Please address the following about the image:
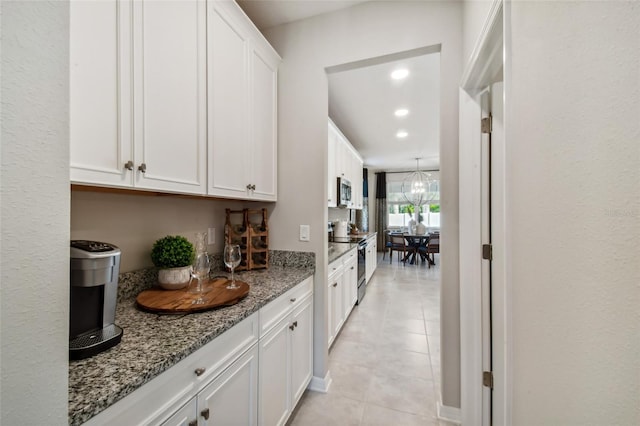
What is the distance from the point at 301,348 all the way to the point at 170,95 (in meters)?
1.61

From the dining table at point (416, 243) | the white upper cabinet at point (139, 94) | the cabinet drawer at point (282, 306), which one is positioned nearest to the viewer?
the white upper cabinet at point (139, 94)

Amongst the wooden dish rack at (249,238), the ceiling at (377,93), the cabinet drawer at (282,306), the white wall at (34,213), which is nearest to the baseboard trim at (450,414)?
the cabinet drawer at (282,306)

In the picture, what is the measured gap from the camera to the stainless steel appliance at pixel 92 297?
2.54ft

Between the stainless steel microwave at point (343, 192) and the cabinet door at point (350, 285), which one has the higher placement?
the stainless steel microwave at point (343, 192)

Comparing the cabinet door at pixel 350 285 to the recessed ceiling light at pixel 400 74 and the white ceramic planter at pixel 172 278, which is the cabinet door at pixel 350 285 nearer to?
the white ceramic planter at pixel 172 278

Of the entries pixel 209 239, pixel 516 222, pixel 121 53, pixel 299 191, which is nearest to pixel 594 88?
pixel 516 222

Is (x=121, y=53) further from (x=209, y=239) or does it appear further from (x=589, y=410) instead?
(x=589, y=410)

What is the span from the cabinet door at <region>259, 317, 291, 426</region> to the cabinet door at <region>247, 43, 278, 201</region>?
33.7 inches

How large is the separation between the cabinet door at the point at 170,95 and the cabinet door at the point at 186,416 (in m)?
0.79

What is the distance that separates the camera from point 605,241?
0.47 m

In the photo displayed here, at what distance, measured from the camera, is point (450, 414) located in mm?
1679

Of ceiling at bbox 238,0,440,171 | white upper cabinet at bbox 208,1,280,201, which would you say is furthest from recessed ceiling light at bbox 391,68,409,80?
white upper cabinet at bbox 208,1,280,201

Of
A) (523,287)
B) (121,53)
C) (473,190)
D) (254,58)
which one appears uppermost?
(254,58)

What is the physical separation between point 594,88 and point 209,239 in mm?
1883
